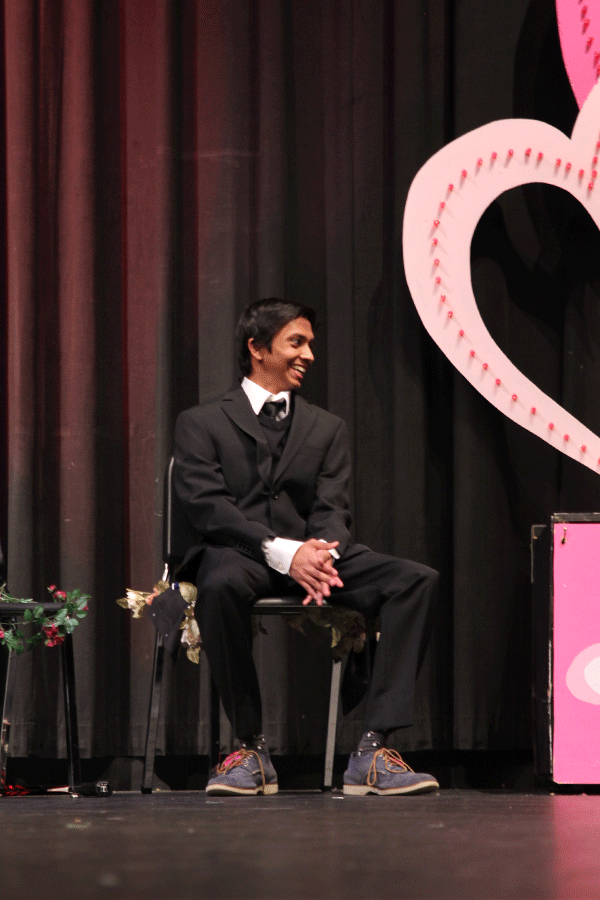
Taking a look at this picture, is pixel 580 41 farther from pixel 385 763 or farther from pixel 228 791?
pixel 228 791

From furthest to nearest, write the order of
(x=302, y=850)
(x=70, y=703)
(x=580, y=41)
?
(x=580, y=41)
(x=70, y=703)
(x=302, y=850)

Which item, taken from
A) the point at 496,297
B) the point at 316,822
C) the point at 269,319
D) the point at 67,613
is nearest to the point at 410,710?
the point at 316,822

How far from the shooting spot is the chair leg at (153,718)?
2.67 metres

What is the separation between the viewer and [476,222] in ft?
9.95

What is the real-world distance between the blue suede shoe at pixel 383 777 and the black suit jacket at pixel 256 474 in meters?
0.48

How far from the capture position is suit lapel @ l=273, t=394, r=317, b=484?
2.77 m

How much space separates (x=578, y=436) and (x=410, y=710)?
95cm

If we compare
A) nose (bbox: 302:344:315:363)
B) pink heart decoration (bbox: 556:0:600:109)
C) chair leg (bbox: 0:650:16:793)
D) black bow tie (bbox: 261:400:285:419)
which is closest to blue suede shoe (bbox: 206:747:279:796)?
chair leg (bbox: 0:650:16:793)

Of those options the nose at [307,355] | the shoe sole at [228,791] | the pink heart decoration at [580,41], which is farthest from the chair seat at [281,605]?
the pink heart decoration at [580,41]

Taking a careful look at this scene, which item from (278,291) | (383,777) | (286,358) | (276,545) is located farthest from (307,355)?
(383,777)

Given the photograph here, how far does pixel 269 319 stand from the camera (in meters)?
2.87

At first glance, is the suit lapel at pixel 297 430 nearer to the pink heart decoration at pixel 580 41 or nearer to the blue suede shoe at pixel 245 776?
the blue suede shoe at pixel 245 776

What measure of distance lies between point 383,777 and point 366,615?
0.37 m

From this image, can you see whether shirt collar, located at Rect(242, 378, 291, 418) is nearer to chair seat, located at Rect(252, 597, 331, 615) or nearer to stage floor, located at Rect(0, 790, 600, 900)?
chair seat, located at Rect(252, 597, 331, 615)
